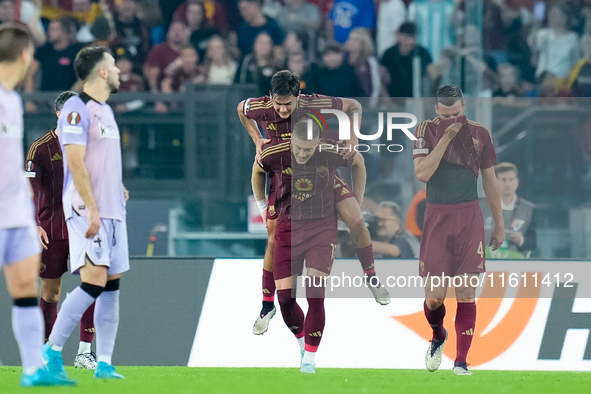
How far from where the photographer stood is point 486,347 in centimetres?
778

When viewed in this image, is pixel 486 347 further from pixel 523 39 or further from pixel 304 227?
pixel 523 39

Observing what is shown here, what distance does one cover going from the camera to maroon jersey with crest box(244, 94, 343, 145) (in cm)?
709

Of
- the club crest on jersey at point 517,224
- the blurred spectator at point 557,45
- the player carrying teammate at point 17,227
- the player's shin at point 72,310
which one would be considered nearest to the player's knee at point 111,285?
the player's shin at point 72,310

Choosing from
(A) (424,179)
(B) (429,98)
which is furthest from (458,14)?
(A) (424,179)

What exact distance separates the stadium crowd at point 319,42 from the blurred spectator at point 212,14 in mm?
15

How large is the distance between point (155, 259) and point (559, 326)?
3.65 meters

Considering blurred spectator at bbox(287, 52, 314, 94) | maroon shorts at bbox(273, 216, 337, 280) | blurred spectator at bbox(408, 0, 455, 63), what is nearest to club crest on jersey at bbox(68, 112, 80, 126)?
maroon shorts at bbox(273, 216, 337, 280)

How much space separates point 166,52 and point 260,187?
3.93 m

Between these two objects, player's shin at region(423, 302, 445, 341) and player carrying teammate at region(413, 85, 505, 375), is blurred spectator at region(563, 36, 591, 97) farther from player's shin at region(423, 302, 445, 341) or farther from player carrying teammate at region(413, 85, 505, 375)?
player's shin at region(423, 302, 445, 341)

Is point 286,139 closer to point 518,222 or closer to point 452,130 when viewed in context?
point 452,130

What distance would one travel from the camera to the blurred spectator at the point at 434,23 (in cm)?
946

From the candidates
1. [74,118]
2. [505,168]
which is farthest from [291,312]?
[74,118]

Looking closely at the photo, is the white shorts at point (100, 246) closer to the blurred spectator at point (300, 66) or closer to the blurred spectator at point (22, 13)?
the blurred spectator at point (300, 66)

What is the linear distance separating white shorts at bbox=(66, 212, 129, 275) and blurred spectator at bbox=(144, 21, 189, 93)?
5.31 meters
